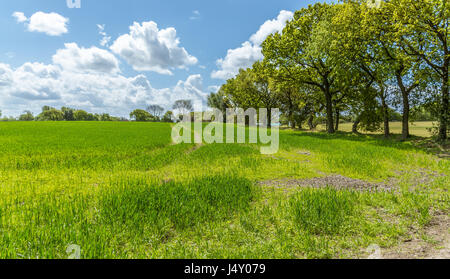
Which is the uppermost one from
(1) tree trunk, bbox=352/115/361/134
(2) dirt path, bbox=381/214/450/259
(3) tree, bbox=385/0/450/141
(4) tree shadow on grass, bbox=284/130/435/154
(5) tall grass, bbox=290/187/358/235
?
(3) tree, bbox=385/0/450/141

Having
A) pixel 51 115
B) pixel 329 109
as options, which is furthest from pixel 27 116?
pixel 329 109

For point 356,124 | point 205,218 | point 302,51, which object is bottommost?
point 205,218

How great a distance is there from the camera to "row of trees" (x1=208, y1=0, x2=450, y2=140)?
15.5 meters

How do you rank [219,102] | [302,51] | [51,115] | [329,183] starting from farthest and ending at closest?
[51,115] < [219,102] < [302,51] < [329,183]

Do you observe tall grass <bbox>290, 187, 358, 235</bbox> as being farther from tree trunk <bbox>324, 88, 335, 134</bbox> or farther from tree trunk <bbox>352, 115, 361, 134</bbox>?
tree trunk <bbox>352, 115, 361, 134</bbox>

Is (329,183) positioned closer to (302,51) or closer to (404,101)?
(404,101)

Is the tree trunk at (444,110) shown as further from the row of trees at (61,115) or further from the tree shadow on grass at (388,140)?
Result: the row of trees at (61,115)

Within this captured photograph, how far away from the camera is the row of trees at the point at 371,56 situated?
1549cm

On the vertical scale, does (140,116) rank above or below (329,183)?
above

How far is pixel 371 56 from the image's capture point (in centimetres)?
2039

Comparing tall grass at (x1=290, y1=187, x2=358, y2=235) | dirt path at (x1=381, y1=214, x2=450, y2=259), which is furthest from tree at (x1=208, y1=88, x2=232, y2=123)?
dirt path at (x1=381, y1=214, x2=450, y2=259)

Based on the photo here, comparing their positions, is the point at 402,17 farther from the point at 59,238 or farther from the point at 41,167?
the point at 41,167

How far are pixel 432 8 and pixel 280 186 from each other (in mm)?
19749

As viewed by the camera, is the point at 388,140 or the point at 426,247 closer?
the point at 426,247
